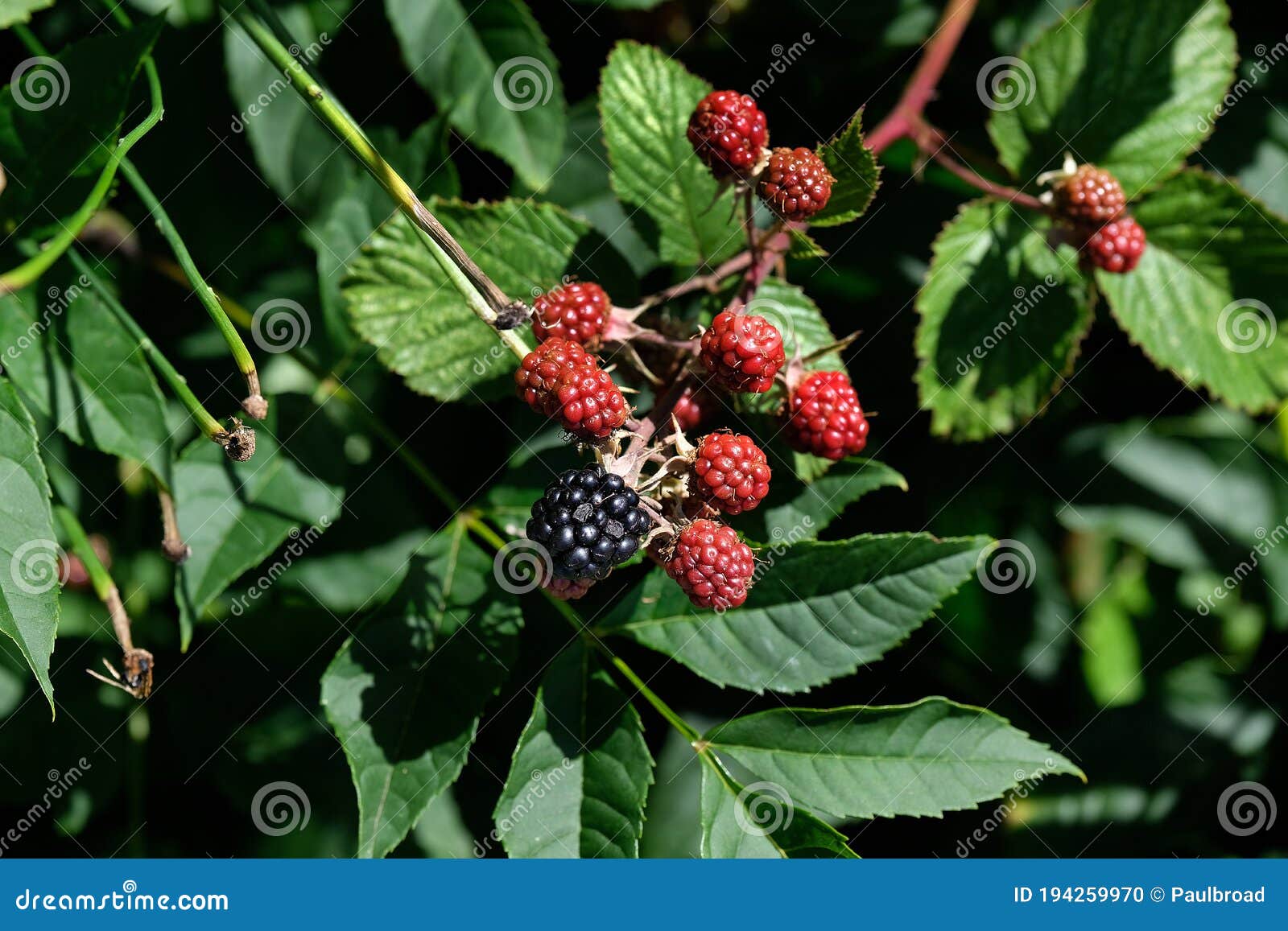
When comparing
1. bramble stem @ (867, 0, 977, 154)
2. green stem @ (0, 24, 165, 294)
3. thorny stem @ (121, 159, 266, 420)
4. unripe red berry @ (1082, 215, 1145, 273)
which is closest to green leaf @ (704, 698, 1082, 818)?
unripe red berry @ (1082, 215, 1145, 273)

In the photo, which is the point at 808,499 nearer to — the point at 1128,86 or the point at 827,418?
the point at 827,418

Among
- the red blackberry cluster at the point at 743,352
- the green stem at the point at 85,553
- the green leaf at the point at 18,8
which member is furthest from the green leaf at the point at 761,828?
the green leaf at the point at 18,8

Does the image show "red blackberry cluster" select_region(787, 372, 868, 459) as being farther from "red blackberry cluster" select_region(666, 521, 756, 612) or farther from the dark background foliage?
the dark background foliage

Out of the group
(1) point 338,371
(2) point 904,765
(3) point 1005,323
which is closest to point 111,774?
(1) point 338,371

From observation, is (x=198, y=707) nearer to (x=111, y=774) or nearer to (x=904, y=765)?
(x=111, y=774)

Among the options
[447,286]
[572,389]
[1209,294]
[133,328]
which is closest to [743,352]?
[572,389]
